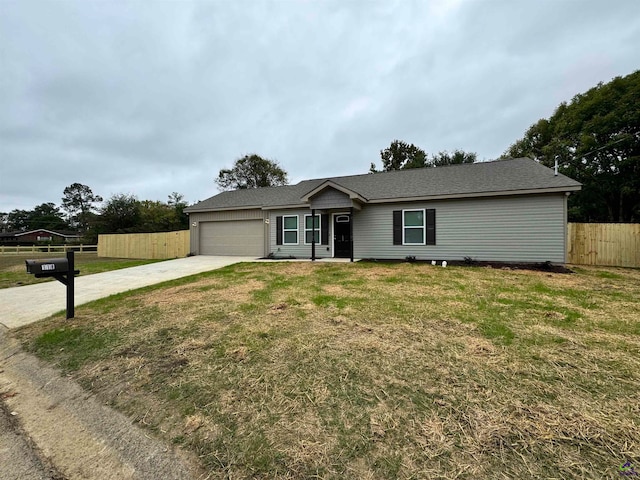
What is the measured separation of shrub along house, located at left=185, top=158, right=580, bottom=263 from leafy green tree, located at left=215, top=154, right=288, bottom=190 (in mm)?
18213

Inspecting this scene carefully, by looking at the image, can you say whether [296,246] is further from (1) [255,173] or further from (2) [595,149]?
(1) [255,173]

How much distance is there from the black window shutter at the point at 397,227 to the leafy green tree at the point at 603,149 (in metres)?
10.9

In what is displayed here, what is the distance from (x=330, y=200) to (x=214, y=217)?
7.49 meters

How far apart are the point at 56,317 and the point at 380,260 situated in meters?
9.45

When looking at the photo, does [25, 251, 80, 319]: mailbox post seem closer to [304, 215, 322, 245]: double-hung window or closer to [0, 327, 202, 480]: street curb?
[0, 327, 202, 480]: street curb

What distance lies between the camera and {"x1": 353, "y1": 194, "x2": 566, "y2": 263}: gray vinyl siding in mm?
8984

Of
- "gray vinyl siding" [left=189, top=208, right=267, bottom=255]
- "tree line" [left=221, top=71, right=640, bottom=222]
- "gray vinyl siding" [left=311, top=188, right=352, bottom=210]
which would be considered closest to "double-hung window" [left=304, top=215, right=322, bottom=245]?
"gray vinyl siding" [left=311, top=188, right=352, bottom=210]

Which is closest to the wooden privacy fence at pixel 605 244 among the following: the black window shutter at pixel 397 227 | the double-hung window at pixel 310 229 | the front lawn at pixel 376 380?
the black window shutter at pixel 397 227

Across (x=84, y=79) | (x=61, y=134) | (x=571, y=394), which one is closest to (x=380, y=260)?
(x=571, y=394)

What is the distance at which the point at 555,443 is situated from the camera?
1.60 m

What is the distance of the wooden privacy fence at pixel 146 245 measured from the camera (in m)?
16.6

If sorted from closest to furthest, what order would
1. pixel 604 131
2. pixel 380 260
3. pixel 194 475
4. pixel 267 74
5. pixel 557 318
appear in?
pixel 194 475 < pixel 557 318 < pixel 380 260 < pixel 267 74 < pixel 604 131

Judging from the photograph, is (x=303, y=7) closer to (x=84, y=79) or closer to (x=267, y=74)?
(x=267, y=74)

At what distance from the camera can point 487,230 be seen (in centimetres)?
976
